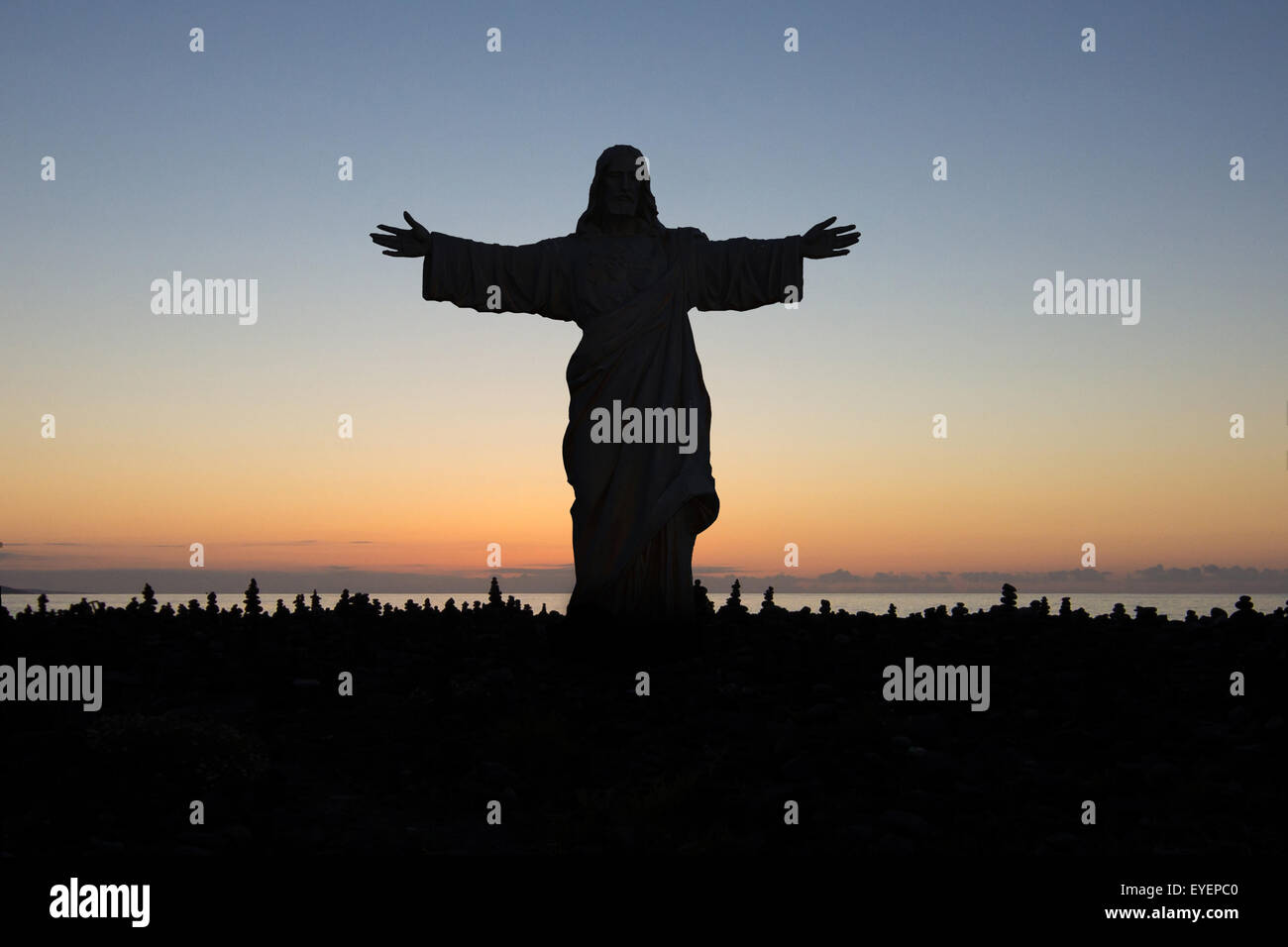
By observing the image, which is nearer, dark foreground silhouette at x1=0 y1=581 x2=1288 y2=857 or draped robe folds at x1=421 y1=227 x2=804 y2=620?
dark foreground silhouette at x1=0 y1=581 x2=1288 y2=857

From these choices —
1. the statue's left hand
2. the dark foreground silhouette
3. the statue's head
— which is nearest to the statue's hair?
the statue's head

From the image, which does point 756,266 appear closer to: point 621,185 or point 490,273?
point 621,185

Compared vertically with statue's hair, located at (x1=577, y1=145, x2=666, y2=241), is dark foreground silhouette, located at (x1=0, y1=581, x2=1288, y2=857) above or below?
below

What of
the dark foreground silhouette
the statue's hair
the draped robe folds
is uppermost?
the statue's hair

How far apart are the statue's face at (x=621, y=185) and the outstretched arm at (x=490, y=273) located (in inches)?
28.6

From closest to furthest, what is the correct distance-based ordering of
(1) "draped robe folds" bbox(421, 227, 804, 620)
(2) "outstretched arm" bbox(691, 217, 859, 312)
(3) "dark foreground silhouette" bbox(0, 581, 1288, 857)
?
(3) "dark foreground silhouette" bbox(0, 581, 1288, 857), (1) "draped robe folds" bbox(421, 227, 804, 620), (2) "outstretched arm" bbox(691, 217, 859, 312)

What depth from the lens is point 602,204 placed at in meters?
11.6

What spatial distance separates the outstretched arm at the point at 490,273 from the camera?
1147 centimetres

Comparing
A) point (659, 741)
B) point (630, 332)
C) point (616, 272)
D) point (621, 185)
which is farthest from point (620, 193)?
point (659, 741)

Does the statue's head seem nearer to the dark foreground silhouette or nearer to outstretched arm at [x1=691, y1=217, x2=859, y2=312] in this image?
outstretched arm at [x1=691, y1=217, x2=859, y2=312]

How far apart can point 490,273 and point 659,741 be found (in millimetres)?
5125

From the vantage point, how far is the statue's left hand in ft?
39.1

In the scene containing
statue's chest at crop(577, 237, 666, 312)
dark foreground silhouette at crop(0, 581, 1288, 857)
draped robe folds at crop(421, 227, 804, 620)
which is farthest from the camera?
statue's chest at crop(577, 237, 666, 312)
